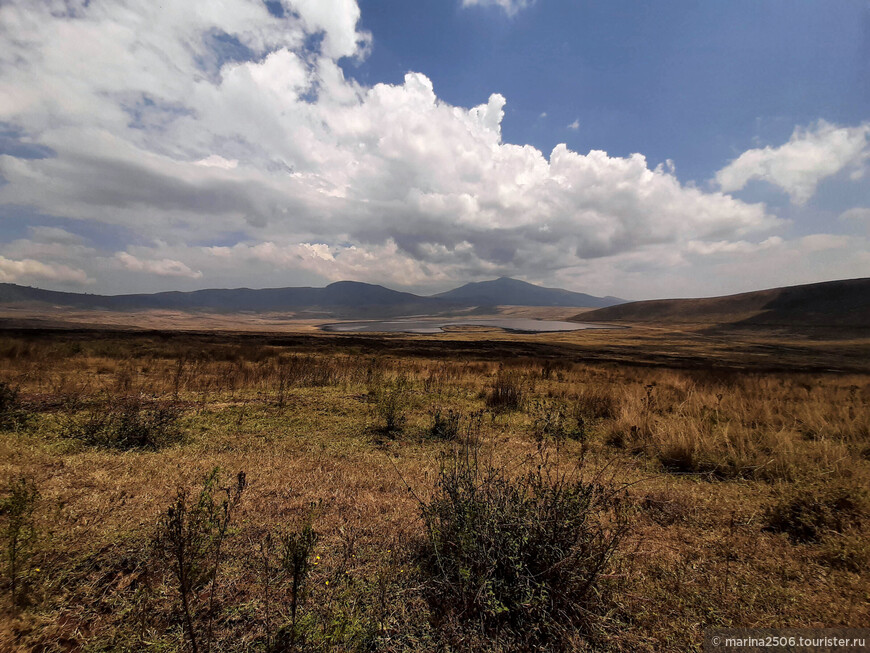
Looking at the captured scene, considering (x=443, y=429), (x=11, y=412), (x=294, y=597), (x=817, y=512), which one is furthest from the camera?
(x=443, y=429)

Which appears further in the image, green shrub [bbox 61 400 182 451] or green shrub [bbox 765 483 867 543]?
green shrub [bbox 61 400 182 451]

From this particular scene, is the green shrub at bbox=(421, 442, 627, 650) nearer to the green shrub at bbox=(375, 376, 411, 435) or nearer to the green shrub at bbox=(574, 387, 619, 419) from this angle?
the green shrub at bbox=(375, 376, 411, 435)

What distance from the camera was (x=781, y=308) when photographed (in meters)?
124

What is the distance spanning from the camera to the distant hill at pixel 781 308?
102688 millimetres

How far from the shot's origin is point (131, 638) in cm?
241

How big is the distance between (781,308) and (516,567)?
176089 millimetres

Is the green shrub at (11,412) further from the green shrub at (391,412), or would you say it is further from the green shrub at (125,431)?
the green shrub at (391,412)

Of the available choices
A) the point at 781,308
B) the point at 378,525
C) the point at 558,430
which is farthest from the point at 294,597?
the point at 781,308

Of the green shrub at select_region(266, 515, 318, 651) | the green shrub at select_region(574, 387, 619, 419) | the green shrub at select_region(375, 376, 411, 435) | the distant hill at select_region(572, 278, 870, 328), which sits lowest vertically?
the green shrub at select_region(574, 387, 619, 419)

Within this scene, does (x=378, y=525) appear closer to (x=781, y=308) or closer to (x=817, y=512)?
(x=817, y=512)

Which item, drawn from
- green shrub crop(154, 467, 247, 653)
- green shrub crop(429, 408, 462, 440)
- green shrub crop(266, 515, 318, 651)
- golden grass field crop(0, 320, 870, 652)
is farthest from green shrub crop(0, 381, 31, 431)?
green shrub crop(429, 408, 462, 440)

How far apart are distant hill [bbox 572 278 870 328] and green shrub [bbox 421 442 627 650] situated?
133 metres

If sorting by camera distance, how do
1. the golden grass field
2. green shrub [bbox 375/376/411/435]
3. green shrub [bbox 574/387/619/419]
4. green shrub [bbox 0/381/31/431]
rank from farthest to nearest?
1. green shrub [bbox 574/387/619/419]
2. green shrub [bbox 375/376/411/435]
3. green shrub [bbox 0/381/31/431]
4. the golden grass field

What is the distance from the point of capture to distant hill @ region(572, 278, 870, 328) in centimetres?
10269
